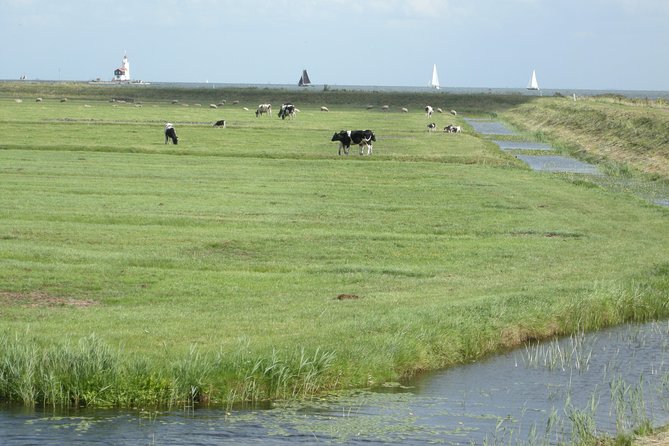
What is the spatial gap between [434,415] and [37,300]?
292 inches

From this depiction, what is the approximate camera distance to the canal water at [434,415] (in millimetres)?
11734

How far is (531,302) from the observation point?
18.3m

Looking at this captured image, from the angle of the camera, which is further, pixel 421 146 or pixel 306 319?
pixel 421 146

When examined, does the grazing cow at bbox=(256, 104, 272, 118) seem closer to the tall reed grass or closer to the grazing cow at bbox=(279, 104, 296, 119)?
the grazing cow at bbox=(279, 104, 296, 119)

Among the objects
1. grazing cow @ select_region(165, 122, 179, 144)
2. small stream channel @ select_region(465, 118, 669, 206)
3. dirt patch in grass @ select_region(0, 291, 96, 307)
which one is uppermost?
grazing cow @ select_region(165, 122, 179, 144)

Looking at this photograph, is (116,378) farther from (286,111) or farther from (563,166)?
(286,111)

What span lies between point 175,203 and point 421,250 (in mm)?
9187

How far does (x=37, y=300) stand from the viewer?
16.9m

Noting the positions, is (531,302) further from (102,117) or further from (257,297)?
(102,117)

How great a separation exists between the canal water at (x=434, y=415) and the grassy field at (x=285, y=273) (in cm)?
52

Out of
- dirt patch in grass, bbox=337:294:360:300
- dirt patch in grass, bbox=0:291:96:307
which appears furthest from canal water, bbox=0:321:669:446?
dirt patch in grass, bbox=0:291:96:307

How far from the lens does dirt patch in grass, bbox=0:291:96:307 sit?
656 inches

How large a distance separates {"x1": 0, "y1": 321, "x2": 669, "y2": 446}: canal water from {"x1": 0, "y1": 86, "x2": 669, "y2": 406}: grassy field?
0.52 m

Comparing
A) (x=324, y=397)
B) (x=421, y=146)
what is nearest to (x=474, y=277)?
(x=324, y=397)
